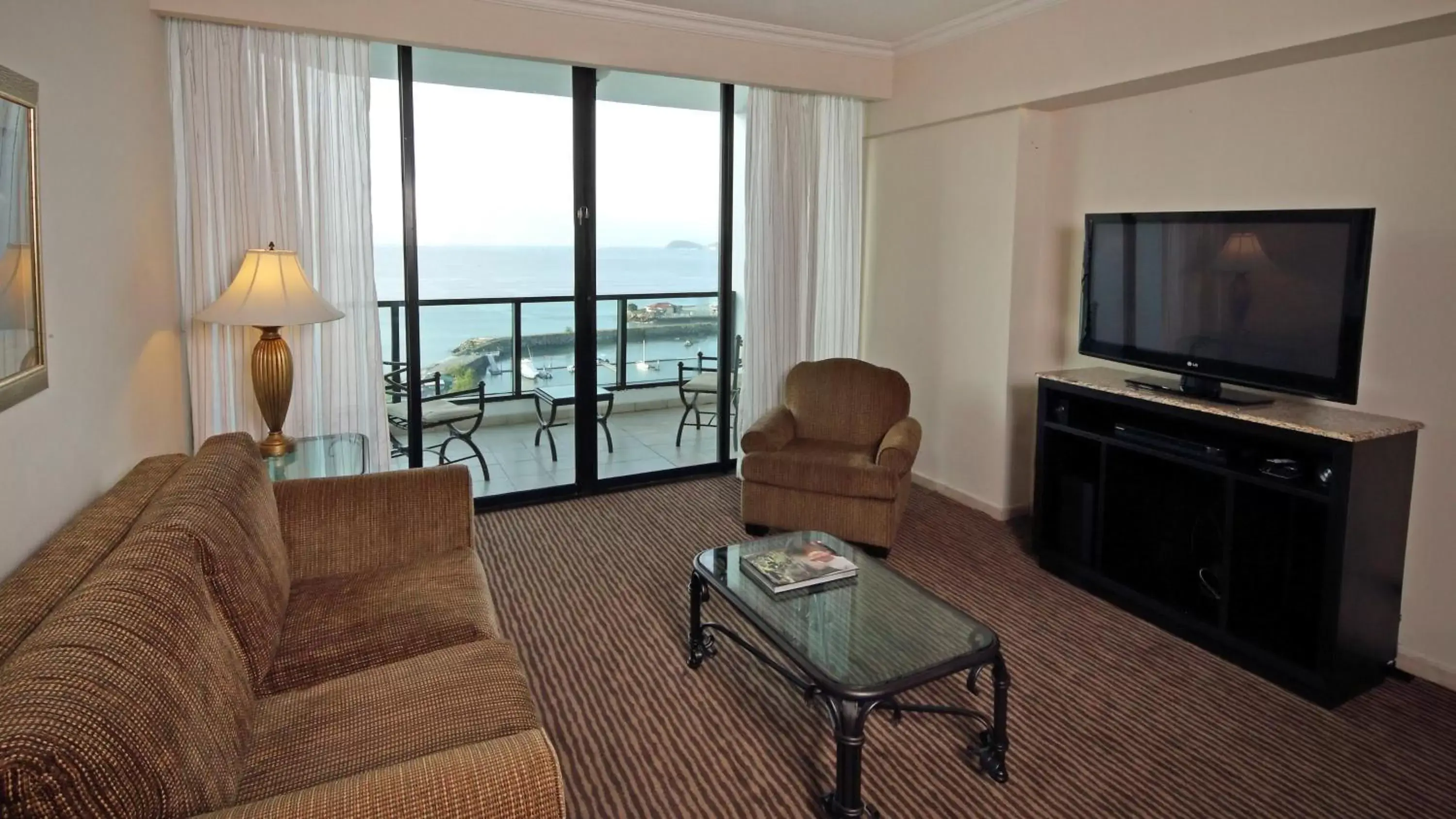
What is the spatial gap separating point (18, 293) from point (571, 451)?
332 centimetres

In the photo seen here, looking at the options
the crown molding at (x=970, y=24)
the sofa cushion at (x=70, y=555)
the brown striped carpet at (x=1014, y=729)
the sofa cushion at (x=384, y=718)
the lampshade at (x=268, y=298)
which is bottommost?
the brown striped carpet at (x=1014, y=729)

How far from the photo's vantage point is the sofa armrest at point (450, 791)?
48.0 inches

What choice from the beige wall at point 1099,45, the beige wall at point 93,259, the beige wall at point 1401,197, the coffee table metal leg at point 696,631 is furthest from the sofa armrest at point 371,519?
the beige wall at point 1401,197

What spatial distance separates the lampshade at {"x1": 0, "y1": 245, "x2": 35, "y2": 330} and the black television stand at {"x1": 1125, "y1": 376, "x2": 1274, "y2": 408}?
11.4 feet

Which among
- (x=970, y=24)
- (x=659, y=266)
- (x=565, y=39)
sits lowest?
(x=659, y=266)

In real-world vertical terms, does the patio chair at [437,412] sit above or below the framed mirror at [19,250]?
below

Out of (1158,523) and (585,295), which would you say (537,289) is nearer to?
(585,295)

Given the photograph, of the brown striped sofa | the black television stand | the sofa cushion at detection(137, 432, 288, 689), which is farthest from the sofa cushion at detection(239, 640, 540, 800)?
the black television stand

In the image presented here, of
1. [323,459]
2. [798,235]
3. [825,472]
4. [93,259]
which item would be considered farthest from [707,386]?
[93,259]

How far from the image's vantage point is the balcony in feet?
15.1

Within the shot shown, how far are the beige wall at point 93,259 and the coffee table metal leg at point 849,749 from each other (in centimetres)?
179

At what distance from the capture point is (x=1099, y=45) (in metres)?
3.63

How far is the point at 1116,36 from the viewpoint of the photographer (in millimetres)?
3545

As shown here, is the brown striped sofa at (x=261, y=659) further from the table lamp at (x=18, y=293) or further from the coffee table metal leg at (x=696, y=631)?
the coffee table metal leg at (x=696, y=631)
